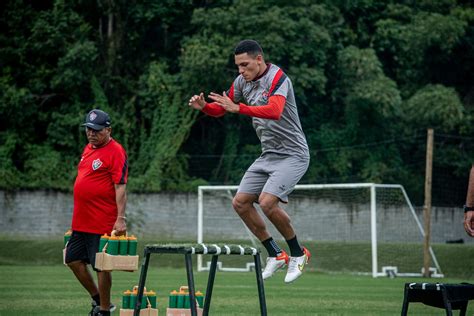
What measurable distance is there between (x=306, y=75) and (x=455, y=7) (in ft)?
27.9

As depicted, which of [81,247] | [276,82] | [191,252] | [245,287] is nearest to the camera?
[191,252]

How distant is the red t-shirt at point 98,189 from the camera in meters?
12.0

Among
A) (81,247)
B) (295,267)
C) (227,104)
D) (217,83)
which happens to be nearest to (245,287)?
(81,247)

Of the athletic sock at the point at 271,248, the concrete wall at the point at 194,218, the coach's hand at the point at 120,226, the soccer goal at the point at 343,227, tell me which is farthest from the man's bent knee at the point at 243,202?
the concrete wall at the point at 194,218

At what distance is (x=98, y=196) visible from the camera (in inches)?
Result: 474

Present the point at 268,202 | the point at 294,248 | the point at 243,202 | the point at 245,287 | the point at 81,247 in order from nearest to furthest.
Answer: the point at 268,202, the point at 243,202, the point at 294,248, the point at 81,247, the point at 245,287

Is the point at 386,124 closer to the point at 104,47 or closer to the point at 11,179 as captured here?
the point at 104,47

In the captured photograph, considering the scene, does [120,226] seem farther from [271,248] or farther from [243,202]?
[271,248]

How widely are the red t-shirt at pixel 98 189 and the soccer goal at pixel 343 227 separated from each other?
16.2m

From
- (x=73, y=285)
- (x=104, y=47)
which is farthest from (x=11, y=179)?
(x=73, y=285)

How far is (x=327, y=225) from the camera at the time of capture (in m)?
31.0

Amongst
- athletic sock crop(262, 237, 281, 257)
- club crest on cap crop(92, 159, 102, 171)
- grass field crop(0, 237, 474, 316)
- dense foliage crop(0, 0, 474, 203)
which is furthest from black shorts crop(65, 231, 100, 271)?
dense foliage crop(0, 0, 474, 203)

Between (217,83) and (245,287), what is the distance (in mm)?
17290

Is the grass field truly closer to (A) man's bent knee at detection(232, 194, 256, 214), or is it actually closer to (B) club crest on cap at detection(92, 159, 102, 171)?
(B) club crest on cap at detection(92, 159, 102, 171)
